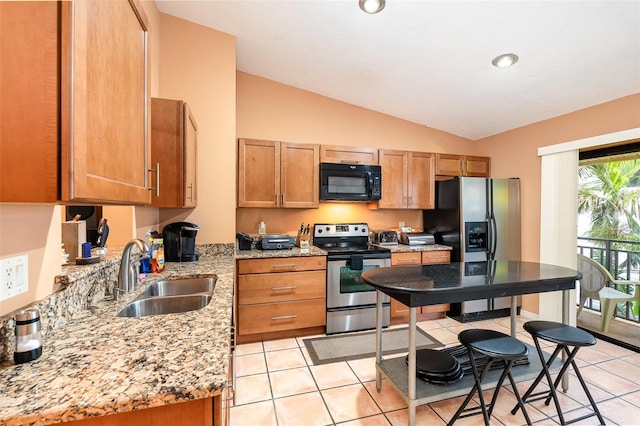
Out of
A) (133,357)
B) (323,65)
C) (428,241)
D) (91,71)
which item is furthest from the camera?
(428,241)

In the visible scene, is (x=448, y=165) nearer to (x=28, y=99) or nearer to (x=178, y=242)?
(x=178, y=242)

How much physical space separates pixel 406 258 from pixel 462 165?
169 centimetres

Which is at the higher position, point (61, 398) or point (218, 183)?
point (218, 183)

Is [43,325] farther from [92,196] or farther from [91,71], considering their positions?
[91,71]

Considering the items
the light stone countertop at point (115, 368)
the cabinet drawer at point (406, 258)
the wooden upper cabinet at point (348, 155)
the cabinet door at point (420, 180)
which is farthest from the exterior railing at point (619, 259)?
the light stone countertop at point (115, 368)

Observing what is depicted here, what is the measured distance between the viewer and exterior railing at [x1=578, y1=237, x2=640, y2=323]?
3.15 meters

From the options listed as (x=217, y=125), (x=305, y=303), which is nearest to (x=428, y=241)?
(x=305, y=303)

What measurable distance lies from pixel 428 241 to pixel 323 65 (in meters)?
2.52

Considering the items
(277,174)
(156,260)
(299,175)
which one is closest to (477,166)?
(299,175)

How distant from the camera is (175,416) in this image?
77cm

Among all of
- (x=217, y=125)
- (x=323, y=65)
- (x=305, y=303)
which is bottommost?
(x=305, y=303)

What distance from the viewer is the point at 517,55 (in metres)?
2.45

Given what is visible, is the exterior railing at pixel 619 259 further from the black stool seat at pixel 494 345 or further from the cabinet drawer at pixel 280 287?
the cabinet drawer at pixel 280 287

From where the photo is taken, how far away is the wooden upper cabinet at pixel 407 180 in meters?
3.76
